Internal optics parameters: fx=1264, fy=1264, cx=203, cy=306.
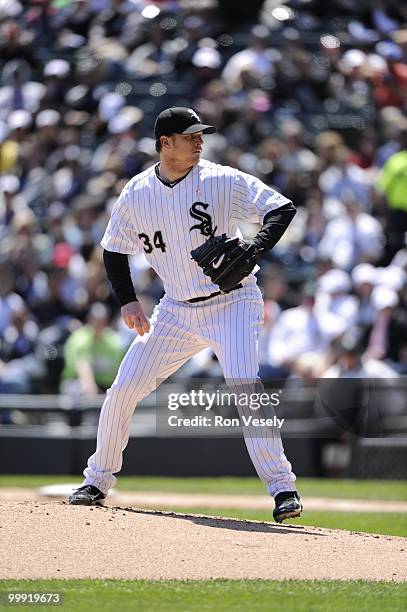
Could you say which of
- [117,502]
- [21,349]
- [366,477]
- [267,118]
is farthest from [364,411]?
[267,118]

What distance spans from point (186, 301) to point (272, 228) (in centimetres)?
63

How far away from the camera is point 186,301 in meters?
6.66

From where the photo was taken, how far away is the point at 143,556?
19.0 ft

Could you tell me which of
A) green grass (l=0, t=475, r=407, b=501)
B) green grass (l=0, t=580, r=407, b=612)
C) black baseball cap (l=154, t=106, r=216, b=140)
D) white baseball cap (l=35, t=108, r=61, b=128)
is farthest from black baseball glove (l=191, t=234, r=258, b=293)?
white baseball cap (l=35, t=108, r=61, b=128)

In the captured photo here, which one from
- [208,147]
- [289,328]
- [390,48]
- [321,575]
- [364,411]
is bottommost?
[321,575]

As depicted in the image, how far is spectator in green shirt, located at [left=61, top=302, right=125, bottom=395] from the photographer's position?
42.4ft

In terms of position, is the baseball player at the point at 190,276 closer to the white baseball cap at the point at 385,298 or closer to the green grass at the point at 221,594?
the green grass at the point at 221,594

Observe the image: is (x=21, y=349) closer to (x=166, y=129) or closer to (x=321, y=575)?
(x=166, y=129)

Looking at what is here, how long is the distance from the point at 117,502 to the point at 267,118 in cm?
671

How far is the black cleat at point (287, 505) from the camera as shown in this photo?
21.1 feet

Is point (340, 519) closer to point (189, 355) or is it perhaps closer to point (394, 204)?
point (189, 355)

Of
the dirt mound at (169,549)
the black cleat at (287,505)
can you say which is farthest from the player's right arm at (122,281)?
the black cleat at (287,505)

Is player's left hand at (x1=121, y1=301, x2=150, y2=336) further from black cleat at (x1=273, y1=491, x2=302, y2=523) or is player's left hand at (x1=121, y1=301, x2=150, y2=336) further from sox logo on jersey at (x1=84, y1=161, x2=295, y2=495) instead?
black cleat at (x1=273, y1=491, x2=302, y2=523)

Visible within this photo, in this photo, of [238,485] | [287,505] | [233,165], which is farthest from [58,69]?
[287,505]
